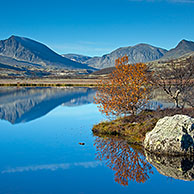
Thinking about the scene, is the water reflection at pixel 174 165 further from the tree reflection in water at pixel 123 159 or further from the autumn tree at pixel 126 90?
the autumn tree at pixel 126 90

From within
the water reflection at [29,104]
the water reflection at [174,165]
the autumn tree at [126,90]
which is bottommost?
the water reflection at [29,104]

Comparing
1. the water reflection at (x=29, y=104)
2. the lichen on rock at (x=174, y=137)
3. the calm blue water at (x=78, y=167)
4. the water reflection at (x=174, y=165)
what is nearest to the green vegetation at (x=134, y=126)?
the calm blue water at (x=78, y=167)

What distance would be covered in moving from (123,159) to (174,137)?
3264 millimetres

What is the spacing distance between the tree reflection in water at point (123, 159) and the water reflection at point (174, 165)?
1.66 feet

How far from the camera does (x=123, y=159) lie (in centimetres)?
1573

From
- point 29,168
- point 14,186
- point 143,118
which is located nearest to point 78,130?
point 143,118

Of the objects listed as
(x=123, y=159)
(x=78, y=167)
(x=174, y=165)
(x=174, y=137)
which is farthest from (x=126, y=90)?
(x=78, y=167)

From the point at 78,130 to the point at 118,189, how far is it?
12.8 m

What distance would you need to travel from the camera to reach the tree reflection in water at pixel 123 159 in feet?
43.9

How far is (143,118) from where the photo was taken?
21750mm

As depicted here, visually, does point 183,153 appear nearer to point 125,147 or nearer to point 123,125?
point 125,147

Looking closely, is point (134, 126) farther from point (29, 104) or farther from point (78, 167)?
point (29, 104)

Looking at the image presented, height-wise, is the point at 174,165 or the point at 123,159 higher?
the point at 174,165

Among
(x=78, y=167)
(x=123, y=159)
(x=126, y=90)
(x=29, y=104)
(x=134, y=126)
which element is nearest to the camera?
(x=78, y=167)
